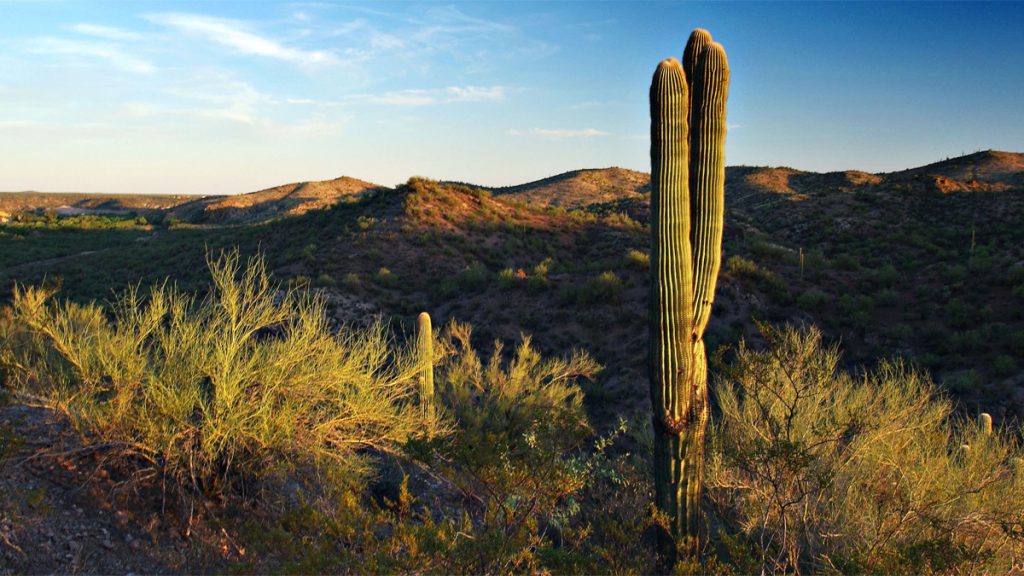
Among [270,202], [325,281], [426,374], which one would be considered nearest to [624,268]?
[325,281]

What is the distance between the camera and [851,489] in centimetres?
641

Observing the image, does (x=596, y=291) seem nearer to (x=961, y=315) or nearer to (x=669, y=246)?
(x=961, y=315)

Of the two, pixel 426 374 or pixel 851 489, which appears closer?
pixel 851 489

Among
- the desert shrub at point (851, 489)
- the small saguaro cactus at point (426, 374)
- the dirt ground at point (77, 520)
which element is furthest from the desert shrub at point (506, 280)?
the dirt ground at point (77, 520)

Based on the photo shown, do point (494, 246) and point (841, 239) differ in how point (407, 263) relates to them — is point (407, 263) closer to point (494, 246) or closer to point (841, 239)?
point (494, 246)

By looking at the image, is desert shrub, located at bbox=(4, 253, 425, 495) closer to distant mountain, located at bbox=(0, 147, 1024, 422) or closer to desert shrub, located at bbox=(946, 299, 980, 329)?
distant mountain, located at bbox=(0, 147, 1024, 422)

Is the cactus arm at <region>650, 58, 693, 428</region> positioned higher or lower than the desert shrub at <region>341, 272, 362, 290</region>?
higher

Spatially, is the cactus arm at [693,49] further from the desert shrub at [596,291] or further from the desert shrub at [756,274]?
the desert shrub at [756,274]

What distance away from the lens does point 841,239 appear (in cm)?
2881

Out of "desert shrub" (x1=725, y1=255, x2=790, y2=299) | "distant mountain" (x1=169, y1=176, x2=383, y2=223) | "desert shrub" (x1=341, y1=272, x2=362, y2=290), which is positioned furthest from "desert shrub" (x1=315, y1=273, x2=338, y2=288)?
"distant mountain" (x1=169, y1=176, x2=383, y2=223)

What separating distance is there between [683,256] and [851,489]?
3.06 m

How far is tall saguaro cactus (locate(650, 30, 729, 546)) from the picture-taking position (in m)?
5.83

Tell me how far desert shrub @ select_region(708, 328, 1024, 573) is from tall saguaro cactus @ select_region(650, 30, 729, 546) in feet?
1.53

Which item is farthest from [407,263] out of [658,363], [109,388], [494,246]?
[658,363]
